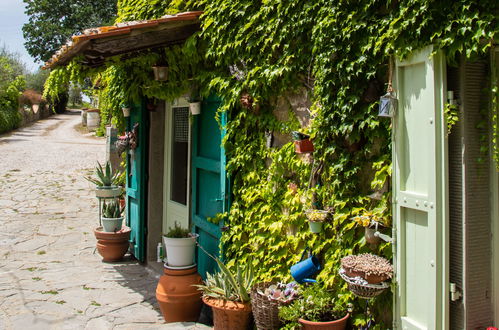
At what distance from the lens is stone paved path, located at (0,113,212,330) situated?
17.9 ft

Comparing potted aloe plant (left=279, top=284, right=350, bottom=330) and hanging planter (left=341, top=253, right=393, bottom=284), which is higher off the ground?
hanging planter (left=341, top=253, right=393, bottom=284)

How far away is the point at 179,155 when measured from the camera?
7059mm

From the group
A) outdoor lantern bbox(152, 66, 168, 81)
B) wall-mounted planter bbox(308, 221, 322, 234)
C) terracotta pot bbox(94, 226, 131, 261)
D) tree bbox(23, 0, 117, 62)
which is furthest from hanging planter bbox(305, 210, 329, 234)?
tree bbox(23, 0, 117, 62)

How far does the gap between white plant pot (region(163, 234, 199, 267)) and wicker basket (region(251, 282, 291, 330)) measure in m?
1.39

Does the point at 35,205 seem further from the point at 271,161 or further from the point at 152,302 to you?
the point at 271,161

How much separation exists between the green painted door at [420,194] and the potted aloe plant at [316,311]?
1.53 ft

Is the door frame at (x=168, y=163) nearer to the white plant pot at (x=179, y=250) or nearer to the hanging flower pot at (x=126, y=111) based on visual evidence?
the hanging flower pot at (x=126, y=111)

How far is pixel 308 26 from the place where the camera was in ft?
12.5

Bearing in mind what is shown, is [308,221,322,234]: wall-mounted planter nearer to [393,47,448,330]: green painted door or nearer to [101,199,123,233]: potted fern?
[393,47,448,330]: green painted door

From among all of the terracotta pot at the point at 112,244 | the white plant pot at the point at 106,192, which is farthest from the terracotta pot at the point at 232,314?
the white plant pot at the point at 106,192

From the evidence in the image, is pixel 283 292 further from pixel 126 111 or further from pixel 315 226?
pixel 126 111

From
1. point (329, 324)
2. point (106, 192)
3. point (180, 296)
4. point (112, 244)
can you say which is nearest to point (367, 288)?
point (329, 324)

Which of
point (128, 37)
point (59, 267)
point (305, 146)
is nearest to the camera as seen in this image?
point (305, 146)

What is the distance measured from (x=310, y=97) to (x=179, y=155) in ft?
11.1
